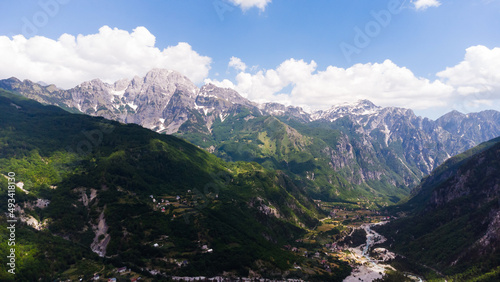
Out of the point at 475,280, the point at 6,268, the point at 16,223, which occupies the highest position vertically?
the point at 16,223

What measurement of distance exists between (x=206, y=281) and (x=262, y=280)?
Answer: 144 ft

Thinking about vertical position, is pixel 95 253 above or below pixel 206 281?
above

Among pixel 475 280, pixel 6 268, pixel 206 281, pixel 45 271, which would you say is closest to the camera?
pixel 6 268

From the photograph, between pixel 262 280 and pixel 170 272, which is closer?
pixel 170 272

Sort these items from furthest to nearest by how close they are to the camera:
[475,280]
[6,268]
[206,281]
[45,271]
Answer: [475,280] < [206,281] < [45,271] < [6,268]

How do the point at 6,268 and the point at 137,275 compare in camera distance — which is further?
the point at 137,275

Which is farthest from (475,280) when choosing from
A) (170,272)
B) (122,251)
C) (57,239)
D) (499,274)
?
(57,239)

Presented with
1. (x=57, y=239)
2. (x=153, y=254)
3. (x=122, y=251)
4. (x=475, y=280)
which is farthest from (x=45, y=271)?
(x=475, y=280)

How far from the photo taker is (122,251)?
199 m

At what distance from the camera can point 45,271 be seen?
16062cm

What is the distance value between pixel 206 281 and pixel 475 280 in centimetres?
18610

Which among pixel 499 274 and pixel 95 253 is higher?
pixel 95 253

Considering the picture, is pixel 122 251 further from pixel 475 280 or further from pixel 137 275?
pixel 475 280

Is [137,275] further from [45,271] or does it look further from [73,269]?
[45,271]
